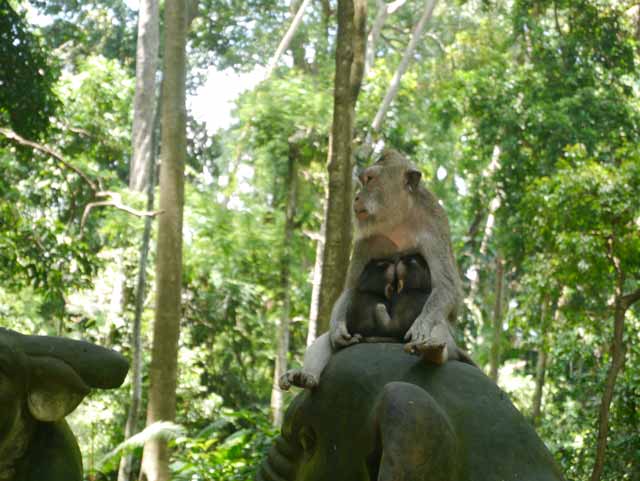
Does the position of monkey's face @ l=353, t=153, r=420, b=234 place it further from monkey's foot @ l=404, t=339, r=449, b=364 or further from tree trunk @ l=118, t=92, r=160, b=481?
tree trunk @ l=118, t=92, r=160, b=481

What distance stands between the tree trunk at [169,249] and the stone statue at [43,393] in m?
5.88

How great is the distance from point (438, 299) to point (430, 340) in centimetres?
45

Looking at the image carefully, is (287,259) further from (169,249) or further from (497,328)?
(169,249)

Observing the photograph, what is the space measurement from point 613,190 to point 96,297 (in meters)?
9.79

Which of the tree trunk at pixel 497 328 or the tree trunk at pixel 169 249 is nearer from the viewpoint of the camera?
the tree trunk at pixel 169 249

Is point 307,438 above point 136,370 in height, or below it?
below

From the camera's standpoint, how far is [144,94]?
59.9 ft

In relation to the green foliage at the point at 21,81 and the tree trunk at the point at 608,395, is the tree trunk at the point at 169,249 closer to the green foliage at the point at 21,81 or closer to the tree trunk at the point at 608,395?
the green foliage at the point at 21,81

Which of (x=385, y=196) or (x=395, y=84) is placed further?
(x=395, y=84)

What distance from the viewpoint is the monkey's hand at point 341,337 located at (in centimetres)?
452

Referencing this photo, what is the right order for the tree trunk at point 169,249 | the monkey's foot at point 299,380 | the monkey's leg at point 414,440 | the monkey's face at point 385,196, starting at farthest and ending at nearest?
the tree trunk at point 169,249 → the monkey's face at point 385,196 → the monkey's foot at point 299,380 → the monkey's leg at point 414,440

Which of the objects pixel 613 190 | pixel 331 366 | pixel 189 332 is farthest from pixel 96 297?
pixel 331 366

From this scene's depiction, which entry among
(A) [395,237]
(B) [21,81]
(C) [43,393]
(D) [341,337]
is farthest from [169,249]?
(C) [43,393]

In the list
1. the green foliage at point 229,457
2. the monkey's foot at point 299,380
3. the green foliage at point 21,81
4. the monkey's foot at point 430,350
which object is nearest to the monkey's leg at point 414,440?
the monkey's foot at point 430,350
